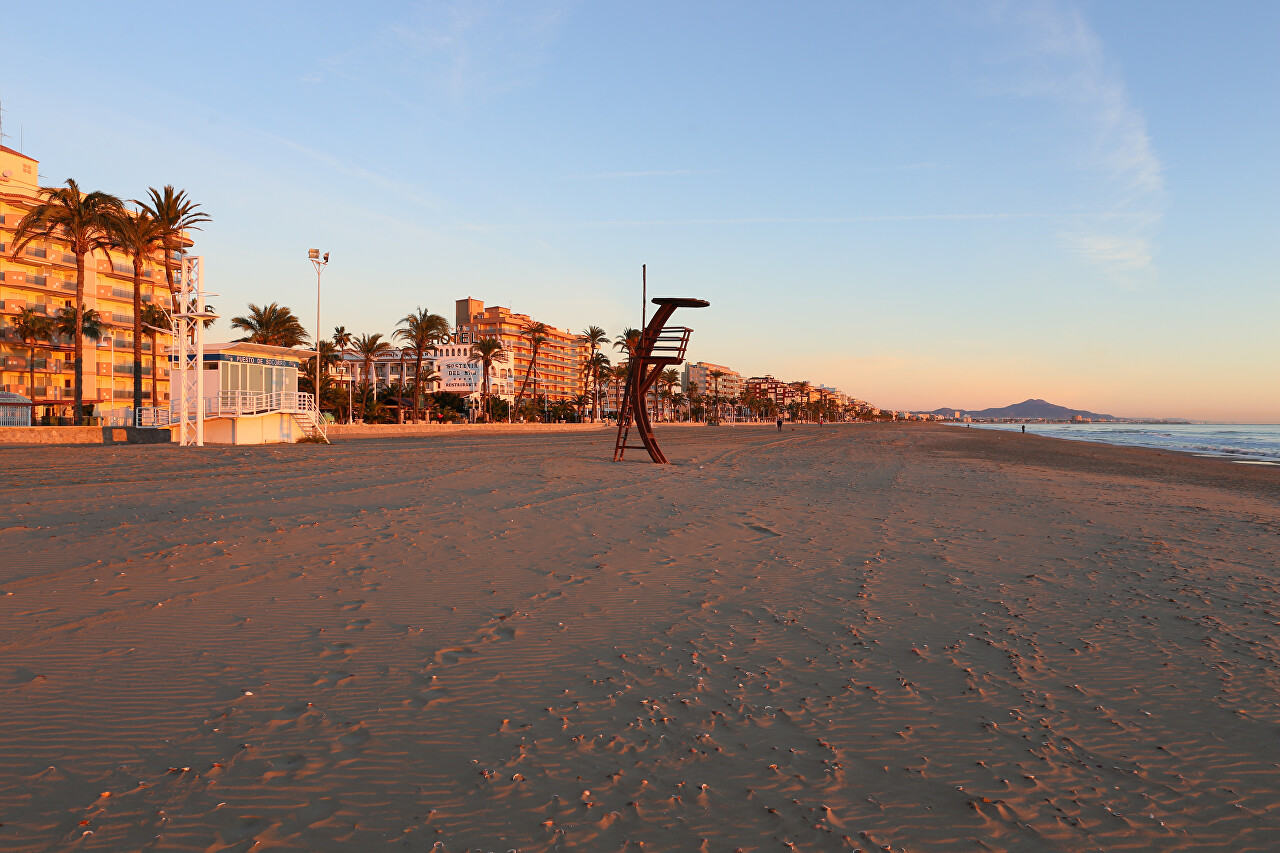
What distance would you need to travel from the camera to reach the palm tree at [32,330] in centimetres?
5275

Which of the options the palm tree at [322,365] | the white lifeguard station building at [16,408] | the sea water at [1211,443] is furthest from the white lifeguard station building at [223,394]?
the sea water at [1211,443]

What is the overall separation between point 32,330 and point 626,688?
6835cm

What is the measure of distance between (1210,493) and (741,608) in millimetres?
17564

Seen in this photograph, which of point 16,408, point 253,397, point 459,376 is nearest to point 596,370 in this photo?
point 459,376

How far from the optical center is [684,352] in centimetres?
2036

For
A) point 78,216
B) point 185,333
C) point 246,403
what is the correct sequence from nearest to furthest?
point 185,333 → point 246,403 → point 78,216

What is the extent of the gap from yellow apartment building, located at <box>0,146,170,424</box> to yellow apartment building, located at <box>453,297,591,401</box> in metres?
74.8

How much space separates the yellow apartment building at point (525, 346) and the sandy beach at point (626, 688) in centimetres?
13081

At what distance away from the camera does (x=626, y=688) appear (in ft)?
14.0

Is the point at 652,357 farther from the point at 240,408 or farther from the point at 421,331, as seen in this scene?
the point at 421,331

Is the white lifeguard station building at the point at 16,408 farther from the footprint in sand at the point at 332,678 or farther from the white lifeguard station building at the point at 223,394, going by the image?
the footprint in sand at the point at 332,678

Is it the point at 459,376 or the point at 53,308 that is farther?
the point at 459,376

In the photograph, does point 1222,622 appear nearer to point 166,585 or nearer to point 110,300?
point 166,585

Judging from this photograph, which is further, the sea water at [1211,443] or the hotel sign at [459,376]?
the hotel sign at [459,376]
